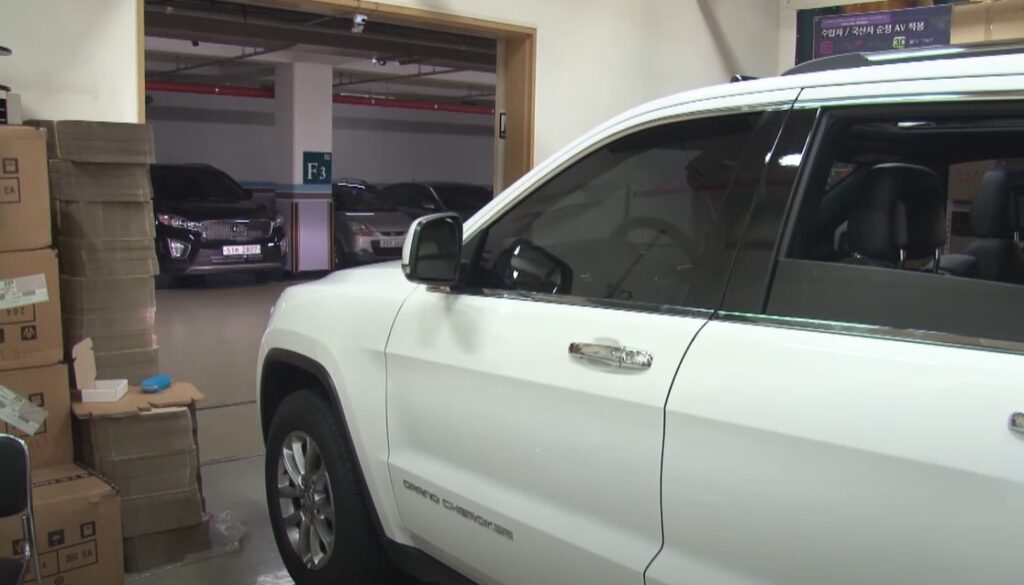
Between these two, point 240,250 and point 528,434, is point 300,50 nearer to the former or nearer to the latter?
point 240,250

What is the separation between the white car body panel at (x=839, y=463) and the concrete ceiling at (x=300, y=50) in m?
4.61

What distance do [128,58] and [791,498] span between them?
3805 mm

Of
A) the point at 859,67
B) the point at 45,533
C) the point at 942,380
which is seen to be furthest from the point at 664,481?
the point at 45,533

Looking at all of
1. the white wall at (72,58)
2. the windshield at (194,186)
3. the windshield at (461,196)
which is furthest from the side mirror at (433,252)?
the windshield at (461,196)

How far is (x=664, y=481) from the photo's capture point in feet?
5.71

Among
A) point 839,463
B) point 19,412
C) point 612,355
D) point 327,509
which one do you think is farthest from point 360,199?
point 839,463

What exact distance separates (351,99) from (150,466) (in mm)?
16870

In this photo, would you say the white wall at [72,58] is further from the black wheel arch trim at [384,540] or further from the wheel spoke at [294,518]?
the wheel spoke at [294,518]

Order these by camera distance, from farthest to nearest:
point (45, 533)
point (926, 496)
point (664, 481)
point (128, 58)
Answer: point (128, 58) < point (45, 533) < point (664, 481) < point (926, 496)

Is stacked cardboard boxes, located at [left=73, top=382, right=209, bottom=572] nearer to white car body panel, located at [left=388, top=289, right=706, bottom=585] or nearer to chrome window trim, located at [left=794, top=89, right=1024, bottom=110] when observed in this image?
white car body panel, located at [left=388, top=289, right=706, bottom=585]

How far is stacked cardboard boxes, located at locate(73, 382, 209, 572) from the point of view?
131 inches

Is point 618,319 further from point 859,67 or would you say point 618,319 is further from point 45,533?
point 45,533

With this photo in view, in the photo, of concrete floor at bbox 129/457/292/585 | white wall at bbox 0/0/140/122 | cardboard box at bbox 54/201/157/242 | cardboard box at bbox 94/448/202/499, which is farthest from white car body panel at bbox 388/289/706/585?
white wall at bbox 0/0/140/122

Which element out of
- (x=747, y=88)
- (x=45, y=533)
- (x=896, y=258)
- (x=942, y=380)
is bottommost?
(x=45, y=533)
